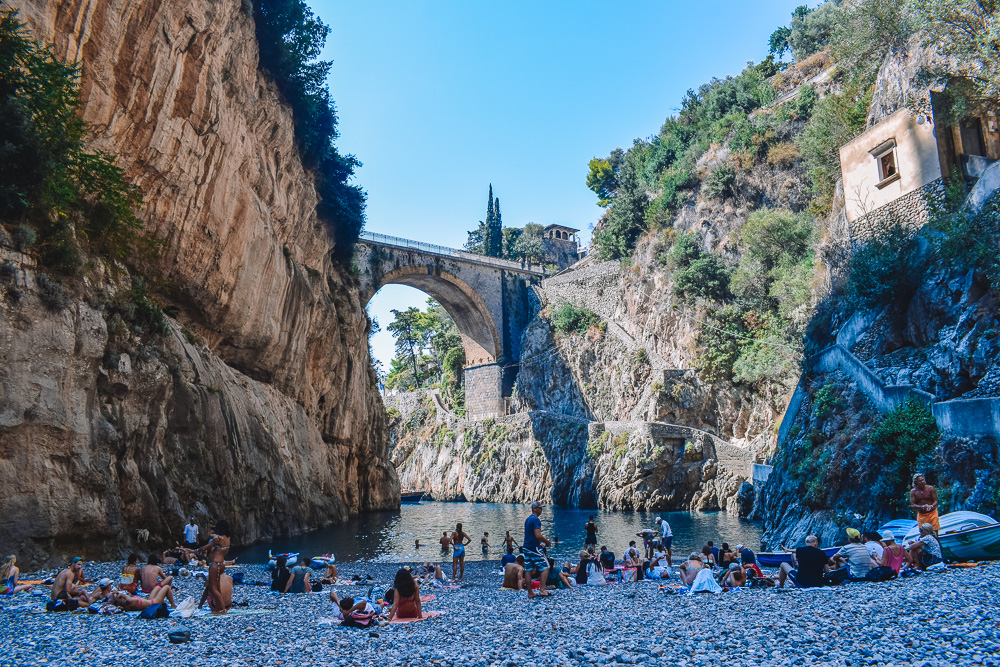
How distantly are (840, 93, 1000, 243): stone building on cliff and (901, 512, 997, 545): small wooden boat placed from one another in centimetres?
1074

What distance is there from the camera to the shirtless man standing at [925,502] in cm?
1007

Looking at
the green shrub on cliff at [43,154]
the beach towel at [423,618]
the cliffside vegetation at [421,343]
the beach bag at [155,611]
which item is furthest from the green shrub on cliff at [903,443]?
the cliffside vegetation at [421,343]

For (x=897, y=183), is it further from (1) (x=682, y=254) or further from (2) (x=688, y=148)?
(2) (x=688, y=148)

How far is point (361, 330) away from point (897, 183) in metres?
24.0

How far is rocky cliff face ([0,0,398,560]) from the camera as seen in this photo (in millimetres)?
11664

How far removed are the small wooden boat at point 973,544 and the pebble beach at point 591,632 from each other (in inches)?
21.5

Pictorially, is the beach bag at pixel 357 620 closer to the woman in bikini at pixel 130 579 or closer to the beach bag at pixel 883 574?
the woman in bikini at pixel 130 579

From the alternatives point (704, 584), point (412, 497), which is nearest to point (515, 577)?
point (704, 584)

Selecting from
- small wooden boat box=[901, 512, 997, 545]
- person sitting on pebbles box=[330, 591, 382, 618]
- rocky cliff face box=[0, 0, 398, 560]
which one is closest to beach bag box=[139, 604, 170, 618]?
person sitting on pebbles box=[330, 591, 382, 618]

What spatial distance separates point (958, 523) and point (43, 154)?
1688cm

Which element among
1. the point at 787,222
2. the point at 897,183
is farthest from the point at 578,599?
the point at 787,222

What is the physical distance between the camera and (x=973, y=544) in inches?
378

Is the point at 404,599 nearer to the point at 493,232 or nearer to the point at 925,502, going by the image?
the point at 925,502

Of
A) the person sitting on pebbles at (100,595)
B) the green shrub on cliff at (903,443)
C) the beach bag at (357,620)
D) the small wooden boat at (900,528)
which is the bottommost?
the beach bag at (357,620)
